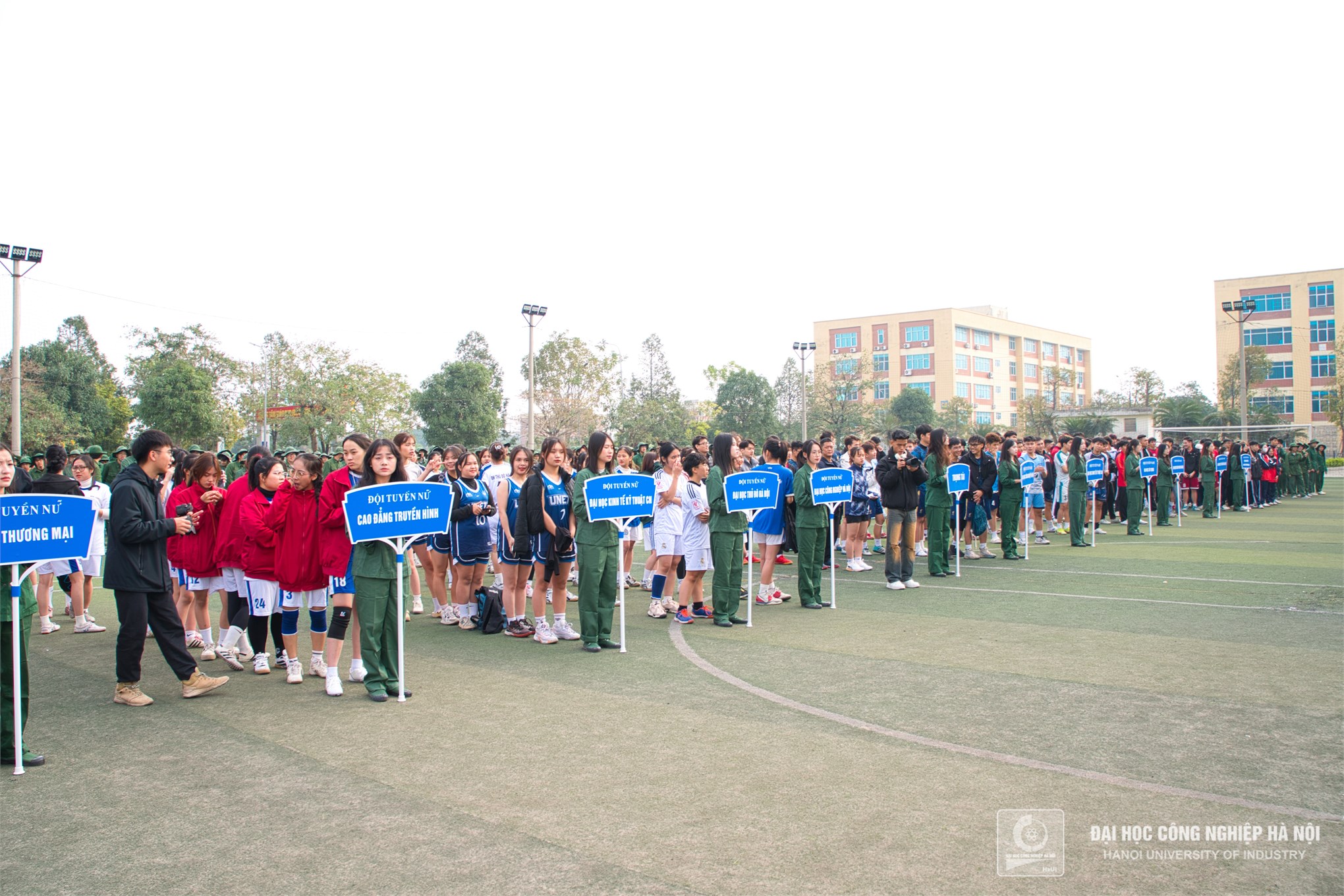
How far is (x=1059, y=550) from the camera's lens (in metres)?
16.0

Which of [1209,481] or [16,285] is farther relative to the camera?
[16,285]

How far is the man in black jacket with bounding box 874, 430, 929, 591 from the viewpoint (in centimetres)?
1173

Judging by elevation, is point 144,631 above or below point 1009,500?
below

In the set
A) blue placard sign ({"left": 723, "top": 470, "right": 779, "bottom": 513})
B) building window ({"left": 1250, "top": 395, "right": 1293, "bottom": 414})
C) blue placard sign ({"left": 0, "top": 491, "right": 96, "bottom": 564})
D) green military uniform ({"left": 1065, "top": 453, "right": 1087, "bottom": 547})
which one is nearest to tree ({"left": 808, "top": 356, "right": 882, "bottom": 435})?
building window ({"left": 1250, "top": 395, "right": 1293, "bottom": 414})

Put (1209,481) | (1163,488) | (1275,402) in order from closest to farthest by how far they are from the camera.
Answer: (1163,488) < (1209,481) < (1275,402)

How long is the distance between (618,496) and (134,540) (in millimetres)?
3858

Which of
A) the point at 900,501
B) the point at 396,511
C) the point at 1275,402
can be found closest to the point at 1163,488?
the point at 900,501

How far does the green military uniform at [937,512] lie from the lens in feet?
41.6

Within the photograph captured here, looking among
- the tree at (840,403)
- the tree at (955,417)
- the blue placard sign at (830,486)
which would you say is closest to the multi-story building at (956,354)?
the tree at (955,417)

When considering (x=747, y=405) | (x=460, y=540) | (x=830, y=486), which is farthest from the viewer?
(x=747, y=405)

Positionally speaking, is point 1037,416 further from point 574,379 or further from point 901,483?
point 901,483

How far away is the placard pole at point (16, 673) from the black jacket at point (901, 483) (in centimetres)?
939

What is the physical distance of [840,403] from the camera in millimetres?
58875

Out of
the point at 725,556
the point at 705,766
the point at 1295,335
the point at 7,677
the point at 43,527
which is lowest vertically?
the point at 705,766
